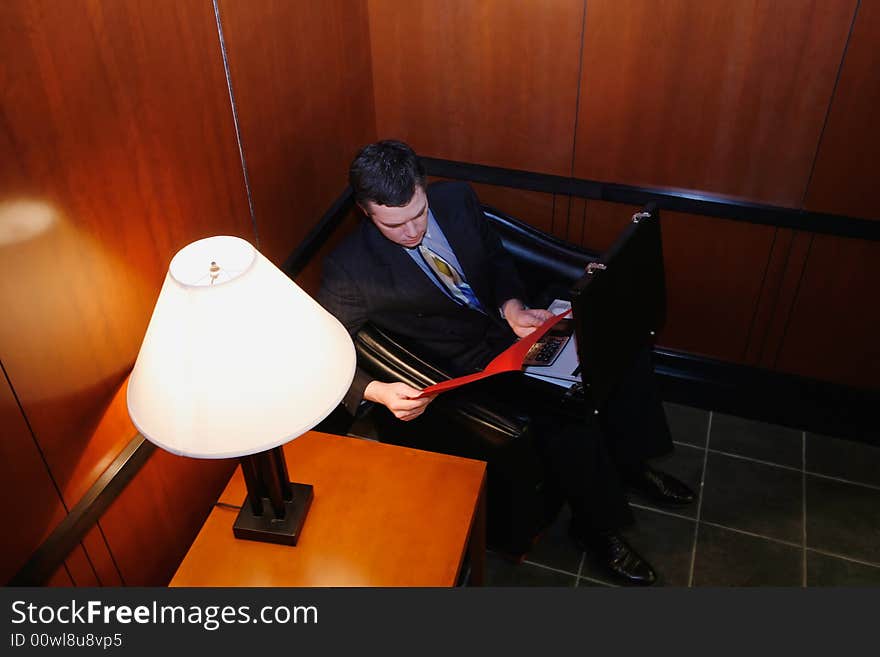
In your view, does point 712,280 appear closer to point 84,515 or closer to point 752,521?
point 752,521

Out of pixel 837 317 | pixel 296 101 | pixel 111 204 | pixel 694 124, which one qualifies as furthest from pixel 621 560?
pixel 111 204

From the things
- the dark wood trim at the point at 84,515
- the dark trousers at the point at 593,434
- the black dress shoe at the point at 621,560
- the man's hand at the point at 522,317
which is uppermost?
the dark wood trim at the point at 84,515

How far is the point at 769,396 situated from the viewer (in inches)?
124

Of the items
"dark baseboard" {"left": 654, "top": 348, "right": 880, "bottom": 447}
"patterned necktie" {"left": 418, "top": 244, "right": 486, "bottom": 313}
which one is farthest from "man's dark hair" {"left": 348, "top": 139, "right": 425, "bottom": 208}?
"dark baseboard" {"left": 654, "top": 348, "right": 880, "bottom": 447}

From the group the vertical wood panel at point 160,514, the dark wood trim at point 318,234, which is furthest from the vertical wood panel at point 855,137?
the vertical wood panel at point 160,514

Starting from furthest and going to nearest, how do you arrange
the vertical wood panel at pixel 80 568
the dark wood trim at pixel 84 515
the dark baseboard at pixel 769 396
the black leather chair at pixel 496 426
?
1. the dark baseboard at pixel 769 396
2. the black leather chair at pixel 496 426
3. the vertical wood panel at pixel 80 568
4. the dark wood trim at pixel 84 515

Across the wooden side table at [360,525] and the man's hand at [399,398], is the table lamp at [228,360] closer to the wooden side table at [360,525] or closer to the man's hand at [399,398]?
the wooden side table at [360,525]

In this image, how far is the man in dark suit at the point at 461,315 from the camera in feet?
7.35

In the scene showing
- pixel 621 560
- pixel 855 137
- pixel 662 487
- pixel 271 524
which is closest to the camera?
pixel 271 524

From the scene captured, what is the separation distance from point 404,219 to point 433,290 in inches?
11.9

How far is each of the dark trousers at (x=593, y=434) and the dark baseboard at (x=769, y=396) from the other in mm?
615

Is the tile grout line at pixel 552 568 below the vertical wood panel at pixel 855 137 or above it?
below

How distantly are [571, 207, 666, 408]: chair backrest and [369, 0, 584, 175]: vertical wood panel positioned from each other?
65 cm

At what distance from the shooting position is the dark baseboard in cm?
307
